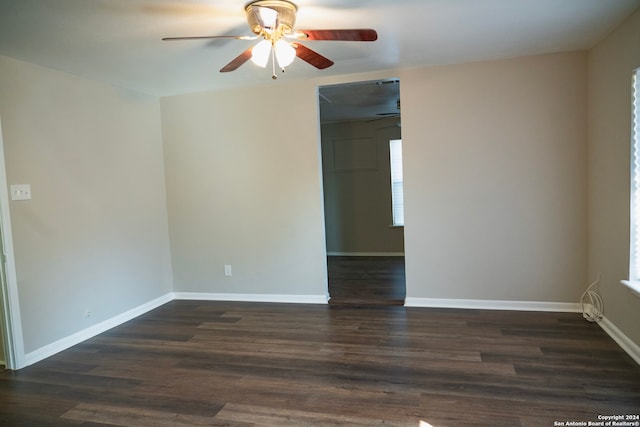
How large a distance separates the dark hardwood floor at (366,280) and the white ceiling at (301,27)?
94.6 inches

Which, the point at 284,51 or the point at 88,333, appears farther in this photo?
the point at 88,333

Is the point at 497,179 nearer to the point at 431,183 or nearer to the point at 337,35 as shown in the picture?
the point at 431,183

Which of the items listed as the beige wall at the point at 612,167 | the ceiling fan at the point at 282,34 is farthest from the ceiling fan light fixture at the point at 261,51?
the beige wall at the point at 612,167

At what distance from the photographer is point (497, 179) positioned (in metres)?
3.71

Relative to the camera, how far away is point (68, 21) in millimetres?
2420

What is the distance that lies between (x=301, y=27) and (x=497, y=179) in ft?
7.50

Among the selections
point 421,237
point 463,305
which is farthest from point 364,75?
point 463,305

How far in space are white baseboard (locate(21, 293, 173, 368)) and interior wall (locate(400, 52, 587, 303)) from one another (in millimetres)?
2815

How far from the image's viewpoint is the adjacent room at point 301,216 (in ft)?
7.86

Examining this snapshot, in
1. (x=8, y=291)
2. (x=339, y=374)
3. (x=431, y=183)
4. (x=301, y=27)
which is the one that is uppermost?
(x=301, y=27)

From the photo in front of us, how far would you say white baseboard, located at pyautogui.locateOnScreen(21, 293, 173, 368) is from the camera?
3104 millimetres

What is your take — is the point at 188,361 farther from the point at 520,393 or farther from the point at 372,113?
the point at 372,113

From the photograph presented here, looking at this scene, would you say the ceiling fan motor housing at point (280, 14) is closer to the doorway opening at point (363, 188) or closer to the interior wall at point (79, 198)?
the interior wall at point (79, 198)

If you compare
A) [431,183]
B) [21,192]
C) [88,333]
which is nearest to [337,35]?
[431,183]
